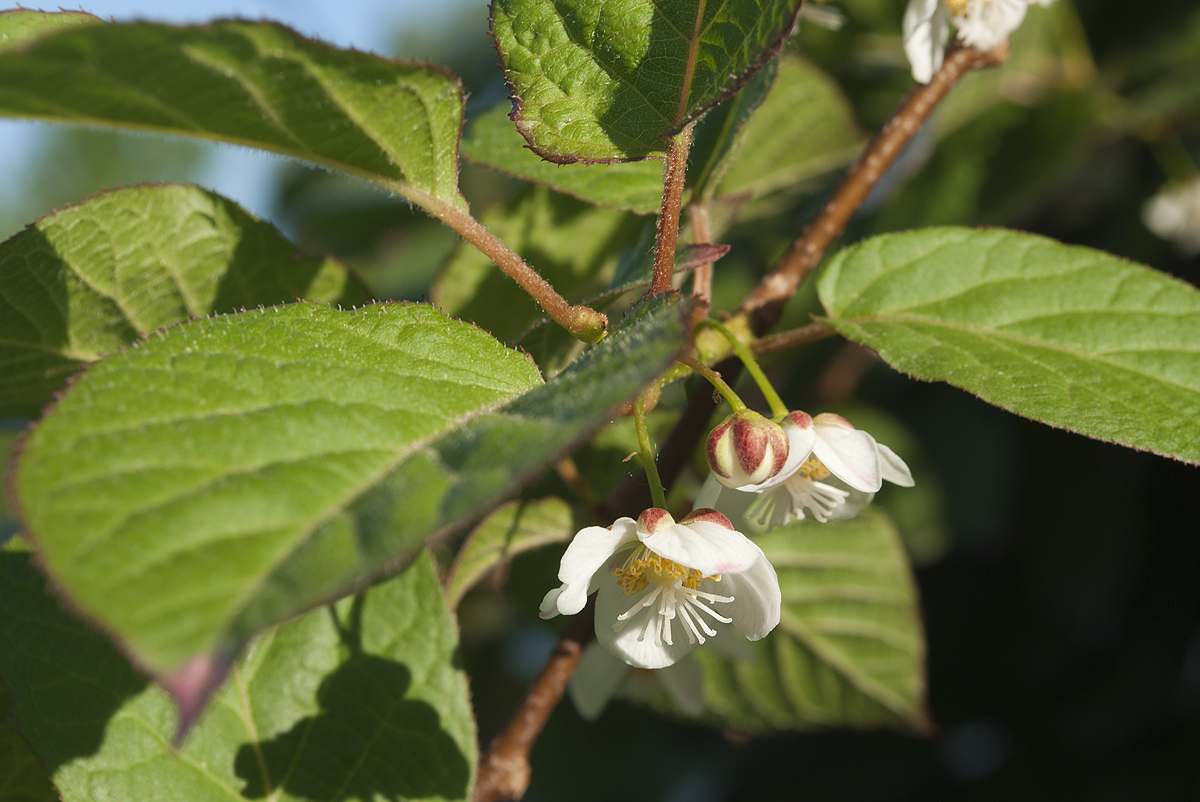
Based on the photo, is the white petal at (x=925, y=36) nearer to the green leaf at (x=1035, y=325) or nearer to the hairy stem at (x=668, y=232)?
the green leaf at (x=1035, y=325)

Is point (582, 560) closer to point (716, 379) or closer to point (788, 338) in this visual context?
point (716, 379)

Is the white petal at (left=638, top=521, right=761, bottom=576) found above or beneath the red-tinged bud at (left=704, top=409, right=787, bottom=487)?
beneath

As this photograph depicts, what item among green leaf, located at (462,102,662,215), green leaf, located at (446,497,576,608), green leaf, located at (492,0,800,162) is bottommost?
green leaf, located at (446,497,576,608)

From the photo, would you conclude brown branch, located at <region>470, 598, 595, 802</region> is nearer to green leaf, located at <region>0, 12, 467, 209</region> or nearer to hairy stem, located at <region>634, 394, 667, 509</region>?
hairy stem, located at <region>634, 394, 667, 509</region>

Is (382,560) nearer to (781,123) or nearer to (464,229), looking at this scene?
(464,229)

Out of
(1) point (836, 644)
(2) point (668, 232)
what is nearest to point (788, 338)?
(2) point (668, 232)

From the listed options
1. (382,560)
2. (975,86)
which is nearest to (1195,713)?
(975,86)

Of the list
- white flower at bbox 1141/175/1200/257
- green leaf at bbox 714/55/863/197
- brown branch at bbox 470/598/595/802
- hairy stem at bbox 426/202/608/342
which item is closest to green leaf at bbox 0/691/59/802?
brown branch at bbox 470/598/595/802
